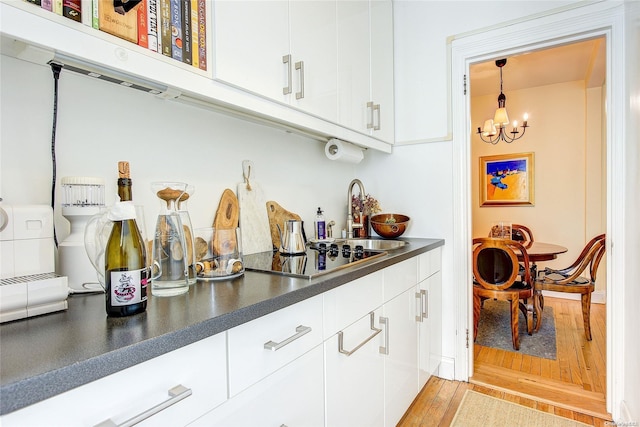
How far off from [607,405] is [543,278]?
4.43 feet

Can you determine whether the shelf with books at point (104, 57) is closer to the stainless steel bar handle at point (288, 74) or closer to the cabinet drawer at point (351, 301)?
the stainless steel bar handle at point (288, 74)

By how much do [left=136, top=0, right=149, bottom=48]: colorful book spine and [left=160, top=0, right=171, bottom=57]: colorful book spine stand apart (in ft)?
0.14

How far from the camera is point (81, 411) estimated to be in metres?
0.53

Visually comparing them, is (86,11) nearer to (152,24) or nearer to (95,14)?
(95,14)

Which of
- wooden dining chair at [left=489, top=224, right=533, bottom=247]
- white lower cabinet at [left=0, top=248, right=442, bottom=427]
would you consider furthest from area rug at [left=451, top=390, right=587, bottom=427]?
wooden dining chair at [left=489, top=224, right=533, bottom=247]

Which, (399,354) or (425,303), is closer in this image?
(399,354)

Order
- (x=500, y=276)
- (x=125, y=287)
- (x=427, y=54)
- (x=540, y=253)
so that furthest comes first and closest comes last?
(x=540, y=253) < (x=500, y=276) < (x=427, y=54) < (x=125, y=287)

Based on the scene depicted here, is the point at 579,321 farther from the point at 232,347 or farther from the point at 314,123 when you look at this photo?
the point at 232,347

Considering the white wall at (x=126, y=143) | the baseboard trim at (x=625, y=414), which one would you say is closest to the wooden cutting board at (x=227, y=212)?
the white wall at (x=126, y=143)

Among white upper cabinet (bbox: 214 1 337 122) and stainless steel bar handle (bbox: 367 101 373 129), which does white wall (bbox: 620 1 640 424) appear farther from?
white upper cabinet (bbox: 214 1 337 122)

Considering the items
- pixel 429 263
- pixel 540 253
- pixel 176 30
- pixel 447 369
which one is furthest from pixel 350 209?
pixel 540 253

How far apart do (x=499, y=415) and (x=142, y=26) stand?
229cm

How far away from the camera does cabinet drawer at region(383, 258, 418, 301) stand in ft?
4.87

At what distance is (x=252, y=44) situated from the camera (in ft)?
3.85
